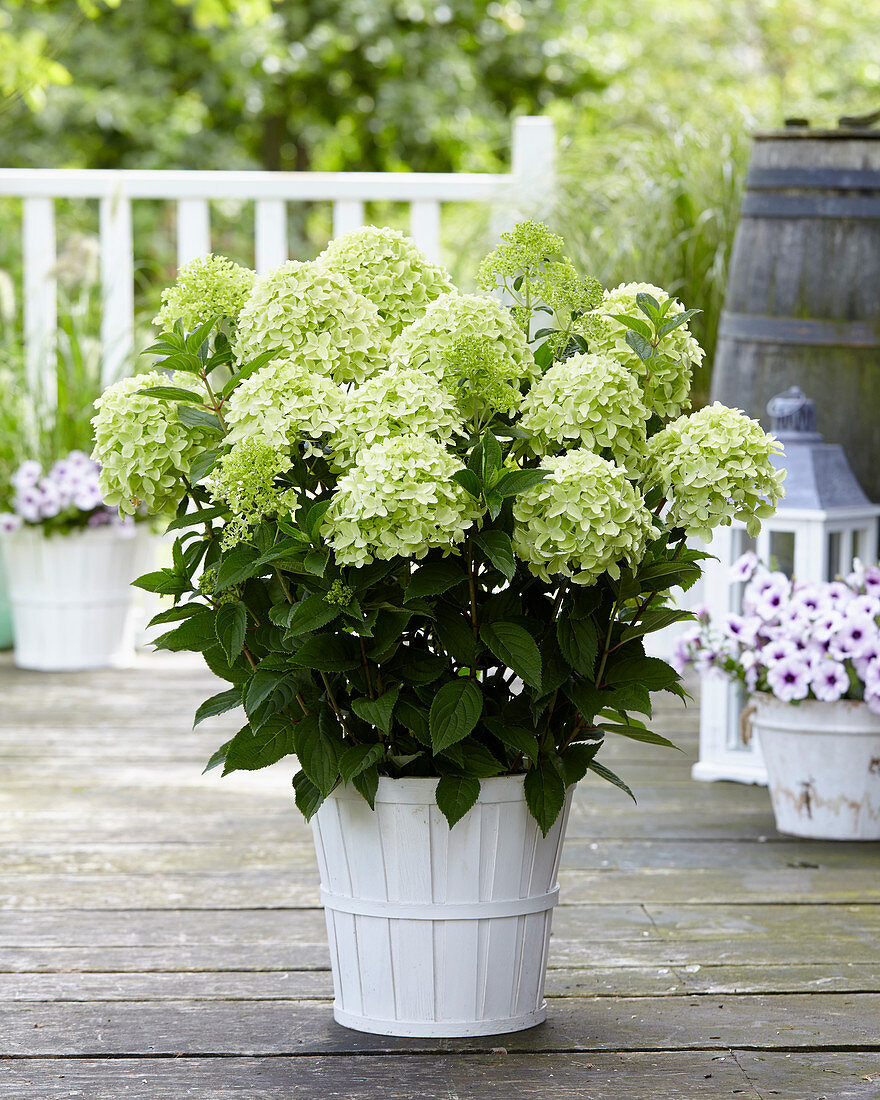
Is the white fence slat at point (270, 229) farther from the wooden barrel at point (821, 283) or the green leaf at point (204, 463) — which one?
the green leaf at point (204, 463)

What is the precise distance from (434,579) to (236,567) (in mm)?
179

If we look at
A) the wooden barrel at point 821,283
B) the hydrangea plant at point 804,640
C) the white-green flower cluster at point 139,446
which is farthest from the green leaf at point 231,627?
the wooden barrel at point 821,283

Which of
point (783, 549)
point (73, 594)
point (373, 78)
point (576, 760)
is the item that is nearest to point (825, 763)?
point (783, 549)

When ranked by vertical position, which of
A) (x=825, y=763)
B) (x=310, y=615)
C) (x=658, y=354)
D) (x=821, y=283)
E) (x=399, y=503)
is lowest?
(x=825, y=763)

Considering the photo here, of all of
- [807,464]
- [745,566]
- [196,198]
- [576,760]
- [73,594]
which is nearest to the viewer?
[576,760]

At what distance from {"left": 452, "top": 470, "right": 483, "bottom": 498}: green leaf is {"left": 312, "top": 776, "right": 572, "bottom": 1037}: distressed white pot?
295 millimetres

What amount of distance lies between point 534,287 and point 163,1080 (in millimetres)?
824

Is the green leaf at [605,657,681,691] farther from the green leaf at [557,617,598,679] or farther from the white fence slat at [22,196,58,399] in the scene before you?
the white fence slat at [22,196,58,399]

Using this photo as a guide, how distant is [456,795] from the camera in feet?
4.23

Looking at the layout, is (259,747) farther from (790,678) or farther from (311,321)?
(790,678)

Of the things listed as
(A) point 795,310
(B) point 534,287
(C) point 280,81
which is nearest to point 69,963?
(B) point 534,287

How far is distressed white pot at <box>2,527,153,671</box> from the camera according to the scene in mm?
3174

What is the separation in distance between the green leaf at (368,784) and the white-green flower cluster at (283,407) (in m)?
0.31

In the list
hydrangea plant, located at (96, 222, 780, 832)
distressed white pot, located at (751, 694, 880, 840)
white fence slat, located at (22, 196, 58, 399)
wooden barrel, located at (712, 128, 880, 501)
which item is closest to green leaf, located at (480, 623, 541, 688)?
hydrangea plant, located at (96, 222, 780, 832)
